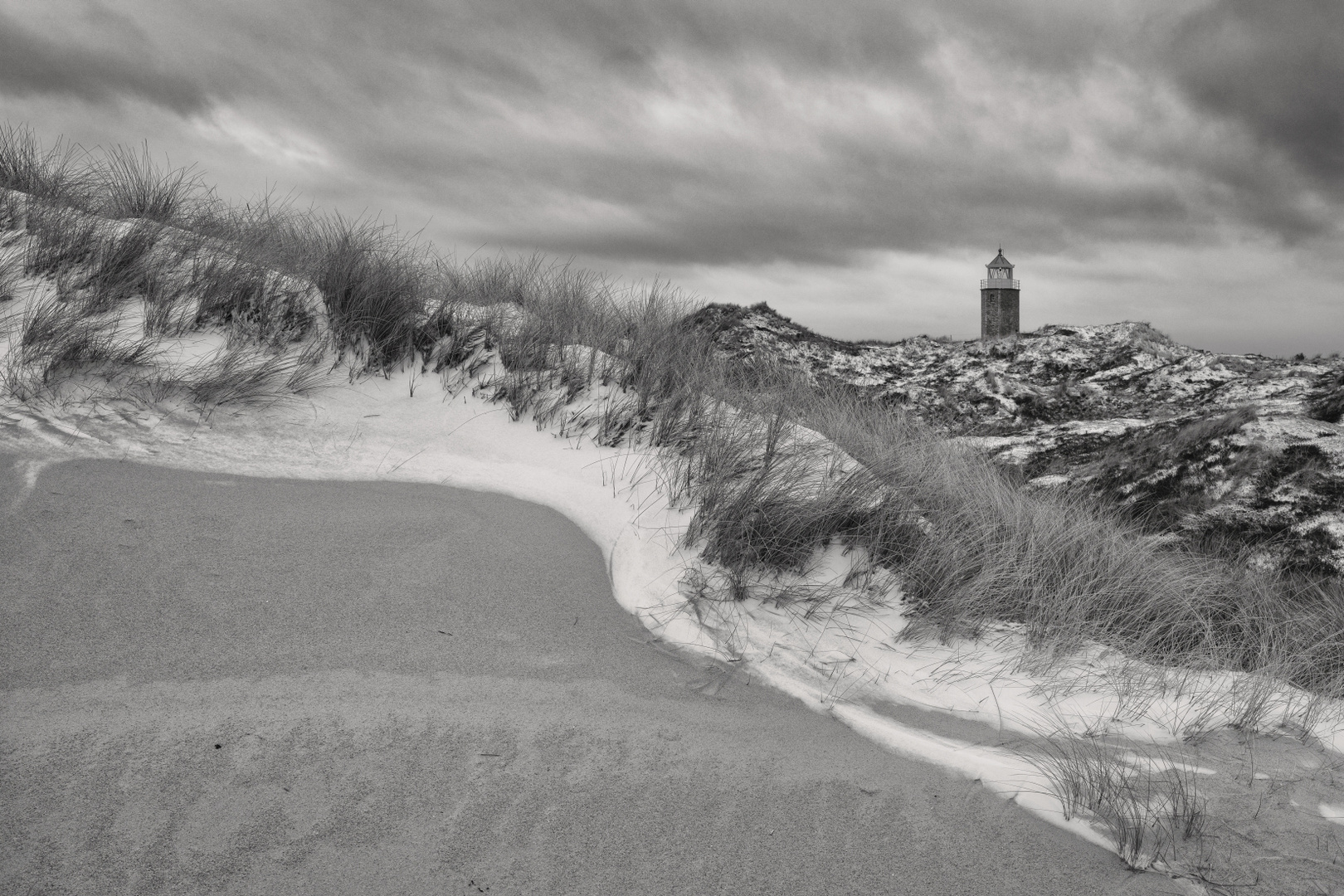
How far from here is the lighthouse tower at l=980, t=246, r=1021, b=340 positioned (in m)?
41.6

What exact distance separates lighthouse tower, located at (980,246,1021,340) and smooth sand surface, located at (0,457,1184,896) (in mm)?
42352

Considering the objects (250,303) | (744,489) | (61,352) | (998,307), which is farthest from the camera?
(998,307)

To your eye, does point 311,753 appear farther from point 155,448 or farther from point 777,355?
point 777,355

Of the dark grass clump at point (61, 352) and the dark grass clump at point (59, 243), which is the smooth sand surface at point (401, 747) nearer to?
the dark grass clump at point (61, 352)

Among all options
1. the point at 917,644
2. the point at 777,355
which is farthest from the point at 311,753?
the point at 777,355

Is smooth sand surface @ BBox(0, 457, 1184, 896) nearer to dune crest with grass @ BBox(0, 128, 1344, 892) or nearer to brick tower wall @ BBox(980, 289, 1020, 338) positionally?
dune crest with grass @ BBox(0, 128, 1344, 892)

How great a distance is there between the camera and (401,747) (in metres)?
2.02

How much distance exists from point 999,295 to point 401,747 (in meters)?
45.9

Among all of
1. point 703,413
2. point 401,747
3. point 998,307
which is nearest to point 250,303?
point 703,413

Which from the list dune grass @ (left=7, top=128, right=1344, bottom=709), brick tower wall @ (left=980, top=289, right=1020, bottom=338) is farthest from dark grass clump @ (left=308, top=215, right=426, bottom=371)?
brick tower wall @ (left=980, top=289, right=1020, bottom=338)

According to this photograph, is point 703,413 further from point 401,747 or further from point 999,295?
point 999,295

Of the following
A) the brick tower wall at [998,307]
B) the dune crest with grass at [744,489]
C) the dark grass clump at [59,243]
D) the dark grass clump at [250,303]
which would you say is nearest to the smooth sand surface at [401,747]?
the dune crest with grass at [744,489]

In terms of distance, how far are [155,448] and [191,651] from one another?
165 cm

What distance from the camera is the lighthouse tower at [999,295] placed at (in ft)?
137
